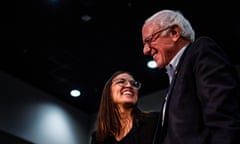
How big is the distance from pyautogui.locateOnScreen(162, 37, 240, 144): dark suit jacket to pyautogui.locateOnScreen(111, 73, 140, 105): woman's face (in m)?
1.27

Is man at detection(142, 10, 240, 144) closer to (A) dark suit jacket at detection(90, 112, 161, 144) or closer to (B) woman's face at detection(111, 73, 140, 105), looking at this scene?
(A) dark suit jacket at detection(90, 112, 161, 144)

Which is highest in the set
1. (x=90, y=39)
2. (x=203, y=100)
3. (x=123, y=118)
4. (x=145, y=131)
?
(x=90, y=39)

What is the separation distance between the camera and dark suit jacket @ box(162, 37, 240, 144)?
4.58 ft

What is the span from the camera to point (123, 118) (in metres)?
2.89

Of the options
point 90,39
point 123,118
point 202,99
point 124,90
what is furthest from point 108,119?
point 90,39

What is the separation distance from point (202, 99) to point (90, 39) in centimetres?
486

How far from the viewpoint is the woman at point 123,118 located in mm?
2656

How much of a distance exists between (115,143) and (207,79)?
1.33 meters

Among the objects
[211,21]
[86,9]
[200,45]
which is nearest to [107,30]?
[86,9]

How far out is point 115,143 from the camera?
2707 millimetres

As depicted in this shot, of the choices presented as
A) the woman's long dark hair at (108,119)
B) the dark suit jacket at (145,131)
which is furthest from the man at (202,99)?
the woman's long dark hair at (108,119)

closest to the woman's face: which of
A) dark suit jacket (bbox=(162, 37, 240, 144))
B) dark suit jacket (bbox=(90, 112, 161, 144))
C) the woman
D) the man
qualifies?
the woman

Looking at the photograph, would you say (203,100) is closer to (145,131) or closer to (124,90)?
(145,131)

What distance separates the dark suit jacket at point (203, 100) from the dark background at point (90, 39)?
4.01 metres
